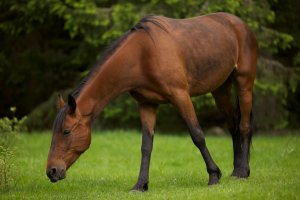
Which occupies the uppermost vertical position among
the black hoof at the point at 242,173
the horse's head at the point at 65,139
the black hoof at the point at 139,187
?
the horse's head at the point at 65,139

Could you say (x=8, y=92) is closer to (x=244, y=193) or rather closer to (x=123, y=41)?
(x=123, y=41)

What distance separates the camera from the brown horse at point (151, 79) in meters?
7.93

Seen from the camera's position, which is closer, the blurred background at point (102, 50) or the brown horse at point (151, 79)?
the brown horse at point (151, 79)

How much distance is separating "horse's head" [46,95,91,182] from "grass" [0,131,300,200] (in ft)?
1.53

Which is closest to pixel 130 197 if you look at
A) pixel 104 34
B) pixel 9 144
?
pixel 9 144

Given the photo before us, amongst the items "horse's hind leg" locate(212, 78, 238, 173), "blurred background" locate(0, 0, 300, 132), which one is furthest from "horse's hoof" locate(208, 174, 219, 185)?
"blurred background" locate(0, 0, 300, 132)

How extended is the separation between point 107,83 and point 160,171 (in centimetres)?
333

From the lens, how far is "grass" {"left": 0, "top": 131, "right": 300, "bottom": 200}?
25.5ft

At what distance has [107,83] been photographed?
26.9ft

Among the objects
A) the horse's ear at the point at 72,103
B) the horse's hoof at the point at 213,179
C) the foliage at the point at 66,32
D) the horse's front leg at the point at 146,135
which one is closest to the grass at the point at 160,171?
the horse's hoof at the point at 213,179

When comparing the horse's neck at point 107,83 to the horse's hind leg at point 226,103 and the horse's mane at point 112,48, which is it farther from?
the horse's hind leg at point 226,103

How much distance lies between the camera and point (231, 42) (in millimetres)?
9297

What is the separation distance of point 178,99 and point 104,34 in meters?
8.92

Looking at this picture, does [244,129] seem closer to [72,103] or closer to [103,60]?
[103,60]
